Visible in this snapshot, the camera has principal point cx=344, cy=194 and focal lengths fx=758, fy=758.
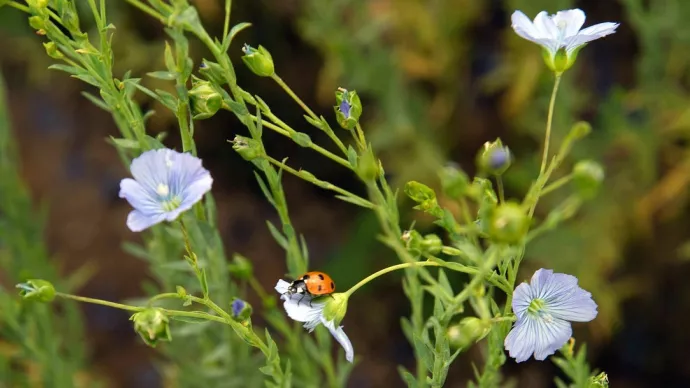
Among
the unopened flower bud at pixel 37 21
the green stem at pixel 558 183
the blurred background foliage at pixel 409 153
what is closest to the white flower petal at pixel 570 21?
the green stem at pixel 558 183

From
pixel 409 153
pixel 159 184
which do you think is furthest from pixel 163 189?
pixel 409 153

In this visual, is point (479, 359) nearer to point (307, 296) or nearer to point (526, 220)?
point (307, 296)

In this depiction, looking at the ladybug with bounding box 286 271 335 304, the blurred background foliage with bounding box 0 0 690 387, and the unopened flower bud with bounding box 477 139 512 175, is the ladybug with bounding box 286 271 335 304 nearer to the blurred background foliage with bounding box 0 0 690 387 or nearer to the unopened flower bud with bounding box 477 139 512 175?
the unopened flower bud with bounding box 477 139 512 175

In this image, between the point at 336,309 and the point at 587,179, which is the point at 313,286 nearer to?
the point at 336,309

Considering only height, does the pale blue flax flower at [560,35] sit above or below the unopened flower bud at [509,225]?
above

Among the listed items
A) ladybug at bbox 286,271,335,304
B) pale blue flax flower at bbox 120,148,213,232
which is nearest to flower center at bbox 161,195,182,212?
pale blue flax flower at bbox 120,148,213,232

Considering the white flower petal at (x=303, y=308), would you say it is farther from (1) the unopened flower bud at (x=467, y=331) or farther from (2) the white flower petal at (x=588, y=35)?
(2) the white flower petal at (x=588, y=35)
